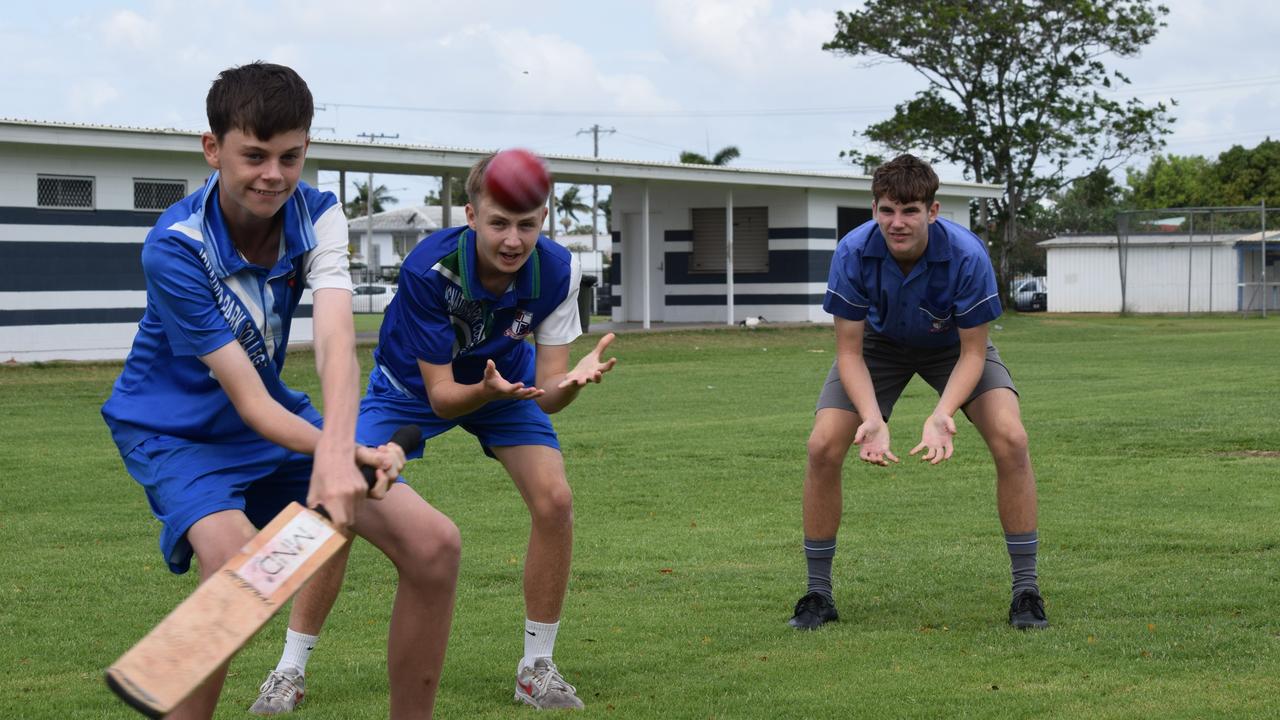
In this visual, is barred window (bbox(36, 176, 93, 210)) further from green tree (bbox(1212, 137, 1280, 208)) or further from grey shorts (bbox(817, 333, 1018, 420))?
green tree (bbox(1212, 137, 1280, 208))

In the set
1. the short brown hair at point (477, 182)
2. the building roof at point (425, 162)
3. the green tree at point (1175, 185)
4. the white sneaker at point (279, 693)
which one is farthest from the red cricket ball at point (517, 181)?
the green tree at point (1175, 185)

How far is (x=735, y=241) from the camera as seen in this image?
1597 inches

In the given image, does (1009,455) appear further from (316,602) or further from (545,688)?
(316,602)

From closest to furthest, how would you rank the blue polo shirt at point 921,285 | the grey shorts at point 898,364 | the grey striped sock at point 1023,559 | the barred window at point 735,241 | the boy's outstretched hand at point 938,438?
the boy's outstretched hand at point 938,438 < the grey striped sock at point 1023,559 < the blue polo shirt at point 921,285 < the grey shorts at point 898,364 < the barred window at point 735,241

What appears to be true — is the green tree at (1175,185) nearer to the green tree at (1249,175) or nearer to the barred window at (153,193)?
the green tree at (1249,175)

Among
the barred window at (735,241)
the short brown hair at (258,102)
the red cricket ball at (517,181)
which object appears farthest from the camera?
the barred window at (735,241)

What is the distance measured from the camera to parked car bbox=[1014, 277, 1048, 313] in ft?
202

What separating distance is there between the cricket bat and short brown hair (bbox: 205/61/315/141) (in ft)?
3.55

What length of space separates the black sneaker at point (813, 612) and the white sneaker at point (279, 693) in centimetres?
226

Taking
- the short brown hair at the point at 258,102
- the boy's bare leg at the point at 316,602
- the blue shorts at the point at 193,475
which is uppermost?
the short brown hair at the point at 258,102

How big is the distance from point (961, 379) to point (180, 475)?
375 centimetres

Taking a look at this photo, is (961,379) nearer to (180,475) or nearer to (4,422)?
(180,475)

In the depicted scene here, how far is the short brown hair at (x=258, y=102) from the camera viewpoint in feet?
13.3

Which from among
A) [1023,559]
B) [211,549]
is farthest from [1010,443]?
[211,549]
